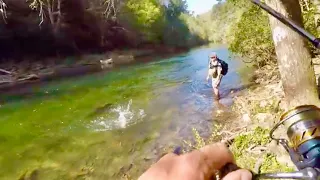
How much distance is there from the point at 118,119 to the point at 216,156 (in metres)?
8.33

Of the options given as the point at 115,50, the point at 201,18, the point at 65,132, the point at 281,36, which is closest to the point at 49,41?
the point at 115,50

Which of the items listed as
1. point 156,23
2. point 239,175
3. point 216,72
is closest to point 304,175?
point 239,175

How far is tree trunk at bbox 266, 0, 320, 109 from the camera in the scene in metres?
4.42

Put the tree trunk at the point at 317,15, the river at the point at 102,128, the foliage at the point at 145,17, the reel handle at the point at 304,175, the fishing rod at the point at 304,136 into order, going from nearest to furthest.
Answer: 1. the reel handle at the point at 304,175
2. the fishing rod at the point at 304,136
3. the river at the point at 102,128
4. the tree trunk at the point at 317,15
5. the foliage at the point at 145,17

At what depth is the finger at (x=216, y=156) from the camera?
1.48 meters

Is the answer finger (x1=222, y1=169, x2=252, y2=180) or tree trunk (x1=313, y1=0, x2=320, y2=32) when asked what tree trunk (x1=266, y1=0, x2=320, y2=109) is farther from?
tree trunk (x1=313, y1=0, x2=320, y2=32)

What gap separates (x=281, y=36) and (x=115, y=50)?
3557cm

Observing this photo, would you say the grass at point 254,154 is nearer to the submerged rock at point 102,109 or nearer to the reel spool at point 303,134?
the reel spool at point 303,134

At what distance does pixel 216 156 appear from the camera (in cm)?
151

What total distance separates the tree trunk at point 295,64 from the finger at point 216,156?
3.33 m

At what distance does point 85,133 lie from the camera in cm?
863

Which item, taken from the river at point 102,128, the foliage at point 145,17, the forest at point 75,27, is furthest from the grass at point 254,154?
the foliage at point 145,17

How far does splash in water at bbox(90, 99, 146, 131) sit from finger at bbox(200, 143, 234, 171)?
743cm

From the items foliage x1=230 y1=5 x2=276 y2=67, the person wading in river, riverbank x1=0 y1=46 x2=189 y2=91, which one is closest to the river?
the person wading in river
